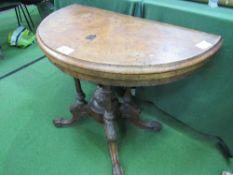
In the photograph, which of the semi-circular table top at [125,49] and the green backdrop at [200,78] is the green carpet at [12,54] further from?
the semi-circular table top at [125,49]

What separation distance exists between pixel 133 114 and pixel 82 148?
39 centimetres

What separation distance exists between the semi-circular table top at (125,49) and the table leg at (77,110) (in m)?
0.41

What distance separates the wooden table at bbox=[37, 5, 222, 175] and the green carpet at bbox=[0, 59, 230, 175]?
165mm

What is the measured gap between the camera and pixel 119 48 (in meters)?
0.89

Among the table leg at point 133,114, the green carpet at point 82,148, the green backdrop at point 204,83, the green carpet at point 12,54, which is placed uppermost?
the green backdrop at point 204,83

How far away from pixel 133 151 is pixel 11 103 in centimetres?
104

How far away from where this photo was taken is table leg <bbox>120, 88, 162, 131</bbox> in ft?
4.74

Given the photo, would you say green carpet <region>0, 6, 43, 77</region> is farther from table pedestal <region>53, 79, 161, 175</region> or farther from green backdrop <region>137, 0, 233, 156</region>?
green backdrop <region>137, 0, 233, 156</region>

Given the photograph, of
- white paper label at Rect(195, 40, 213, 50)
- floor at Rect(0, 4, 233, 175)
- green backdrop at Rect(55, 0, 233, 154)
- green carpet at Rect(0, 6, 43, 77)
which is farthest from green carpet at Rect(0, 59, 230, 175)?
white paper label at Rect(195, 40, 213, 50)

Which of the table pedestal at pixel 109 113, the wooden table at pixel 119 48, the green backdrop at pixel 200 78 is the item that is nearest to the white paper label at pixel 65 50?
the wooden table at pixel 119 48

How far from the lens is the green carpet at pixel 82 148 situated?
50.9 inches

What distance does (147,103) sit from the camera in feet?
5.70

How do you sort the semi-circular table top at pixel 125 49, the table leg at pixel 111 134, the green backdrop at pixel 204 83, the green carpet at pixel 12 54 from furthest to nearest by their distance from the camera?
the green carpet at pixel 12 54
the table leg at pixel 111 134
the green backdrop at pixel 204 83
the semi-circular table top at pixel 125 49

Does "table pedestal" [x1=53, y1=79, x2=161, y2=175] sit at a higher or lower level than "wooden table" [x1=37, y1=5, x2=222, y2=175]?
lower
